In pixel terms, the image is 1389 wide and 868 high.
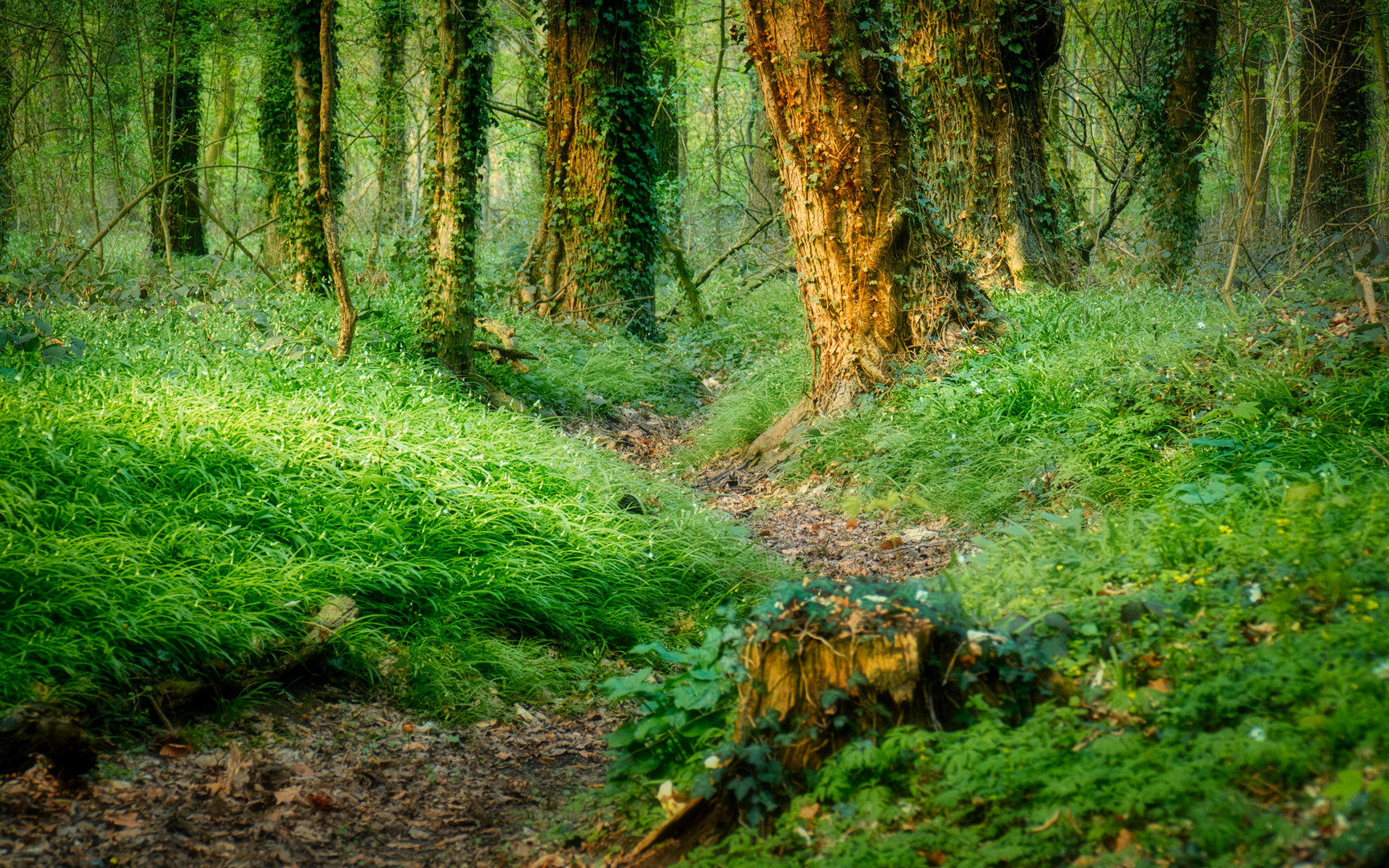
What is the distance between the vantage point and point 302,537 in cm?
405

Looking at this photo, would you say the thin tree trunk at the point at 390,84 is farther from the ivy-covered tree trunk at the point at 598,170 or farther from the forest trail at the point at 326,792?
the forest trail at the point at 326,792

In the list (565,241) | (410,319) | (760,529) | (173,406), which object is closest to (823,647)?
(760,529)

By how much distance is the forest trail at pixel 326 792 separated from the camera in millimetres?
2635

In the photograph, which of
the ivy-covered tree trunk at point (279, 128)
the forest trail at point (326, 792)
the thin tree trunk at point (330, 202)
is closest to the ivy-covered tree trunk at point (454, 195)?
the thin tree trunk at point (330, 202)

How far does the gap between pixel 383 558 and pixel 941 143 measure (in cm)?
749

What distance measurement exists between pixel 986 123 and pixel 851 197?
3535mm

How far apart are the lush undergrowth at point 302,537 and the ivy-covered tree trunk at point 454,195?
1.59 meters

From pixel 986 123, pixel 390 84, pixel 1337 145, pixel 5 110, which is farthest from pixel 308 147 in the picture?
pixel 1337 145

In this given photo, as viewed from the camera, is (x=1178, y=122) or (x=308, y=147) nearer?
(x=308, y=147)

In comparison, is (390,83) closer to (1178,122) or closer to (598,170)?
(598,170)

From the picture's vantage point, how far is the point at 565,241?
1084 cm

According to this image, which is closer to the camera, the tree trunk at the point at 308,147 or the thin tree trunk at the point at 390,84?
the tree trunk at the point at 308,147

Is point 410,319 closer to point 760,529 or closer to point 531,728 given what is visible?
point 760,529

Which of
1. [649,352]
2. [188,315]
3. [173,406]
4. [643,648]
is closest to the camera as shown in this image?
[643,648]
